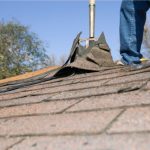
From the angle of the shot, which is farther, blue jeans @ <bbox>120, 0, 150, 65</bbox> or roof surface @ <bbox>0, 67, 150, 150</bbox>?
blue jeans @ <bbox>120, 0, 150, 65</bbox>

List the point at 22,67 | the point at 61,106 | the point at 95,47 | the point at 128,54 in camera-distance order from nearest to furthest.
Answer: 1. the point at 61,106
2. the point at 128,54
3. the point at 95,47
4. the point at 22,67

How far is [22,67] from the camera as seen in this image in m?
24.3

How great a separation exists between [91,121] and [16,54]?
77.6 feet

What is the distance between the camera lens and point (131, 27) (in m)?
3.07

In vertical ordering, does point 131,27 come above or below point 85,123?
above

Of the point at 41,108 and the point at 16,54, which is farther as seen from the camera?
the point at 16,54

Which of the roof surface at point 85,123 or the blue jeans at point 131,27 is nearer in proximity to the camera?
the roof surface at point 85,123

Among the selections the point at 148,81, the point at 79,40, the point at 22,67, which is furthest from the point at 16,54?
the point at 148,81

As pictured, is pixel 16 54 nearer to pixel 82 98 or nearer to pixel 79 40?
pixel 79 40

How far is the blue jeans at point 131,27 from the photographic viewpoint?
119 inches

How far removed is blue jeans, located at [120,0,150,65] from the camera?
302cm

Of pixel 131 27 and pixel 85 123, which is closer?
pixel 85 123

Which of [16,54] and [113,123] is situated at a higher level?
[113,123]

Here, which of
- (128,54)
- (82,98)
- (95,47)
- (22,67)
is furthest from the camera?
(22,67)
